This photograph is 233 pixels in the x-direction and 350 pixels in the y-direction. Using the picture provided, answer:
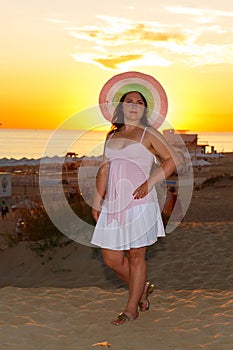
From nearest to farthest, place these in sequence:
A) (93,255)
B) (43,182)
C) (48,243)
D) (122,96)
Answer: (122,96)
(93,255)
(48,243)
(43,182)

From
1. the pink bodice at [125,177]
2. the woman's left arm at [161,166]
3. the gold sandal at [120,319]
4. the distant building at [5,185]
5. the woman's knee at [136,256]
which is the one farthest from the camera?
the distant building at [5,185]

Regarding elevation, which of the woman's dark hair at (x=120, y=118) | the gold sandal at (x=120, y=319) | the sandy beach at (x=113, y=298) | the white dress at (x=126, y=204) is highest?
the woman's dark hair at (x=120, y=118)

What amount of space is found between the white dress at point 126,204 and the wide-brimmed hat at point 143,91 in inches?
12.2

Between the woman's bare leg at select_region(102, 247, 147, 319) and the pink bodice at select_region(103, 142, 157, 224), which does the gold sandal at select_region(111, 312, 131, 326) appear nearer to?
the woman's bare leg at select_region(102, 247, 147, 319)

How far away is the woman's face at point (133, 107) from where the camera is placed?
4402 millimetres

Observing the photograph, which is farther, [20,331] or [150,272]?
[150,272]

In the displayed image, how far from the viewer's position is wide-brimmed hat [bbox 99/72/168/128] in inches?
176

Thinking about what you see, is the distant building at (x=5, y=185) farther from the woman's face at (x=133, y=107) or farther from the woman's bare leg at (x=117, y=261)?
the woman's face at (x=133, y=107)

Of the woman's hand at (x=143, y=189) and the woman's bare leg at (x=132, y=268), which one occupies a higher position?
the woman's hand at (x=143, y=189)

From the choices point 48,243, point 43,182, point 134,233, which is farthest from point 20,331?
point 43,182

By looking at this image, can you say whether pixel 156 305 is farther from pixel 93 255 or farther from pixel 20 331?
pixel 93 255

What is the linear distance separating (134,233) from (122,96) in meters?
1.07

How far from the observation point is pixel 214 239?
9391mm

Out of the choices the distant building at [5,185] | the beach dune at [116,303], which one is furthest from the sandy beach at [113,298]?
the distant building at [5,185]
